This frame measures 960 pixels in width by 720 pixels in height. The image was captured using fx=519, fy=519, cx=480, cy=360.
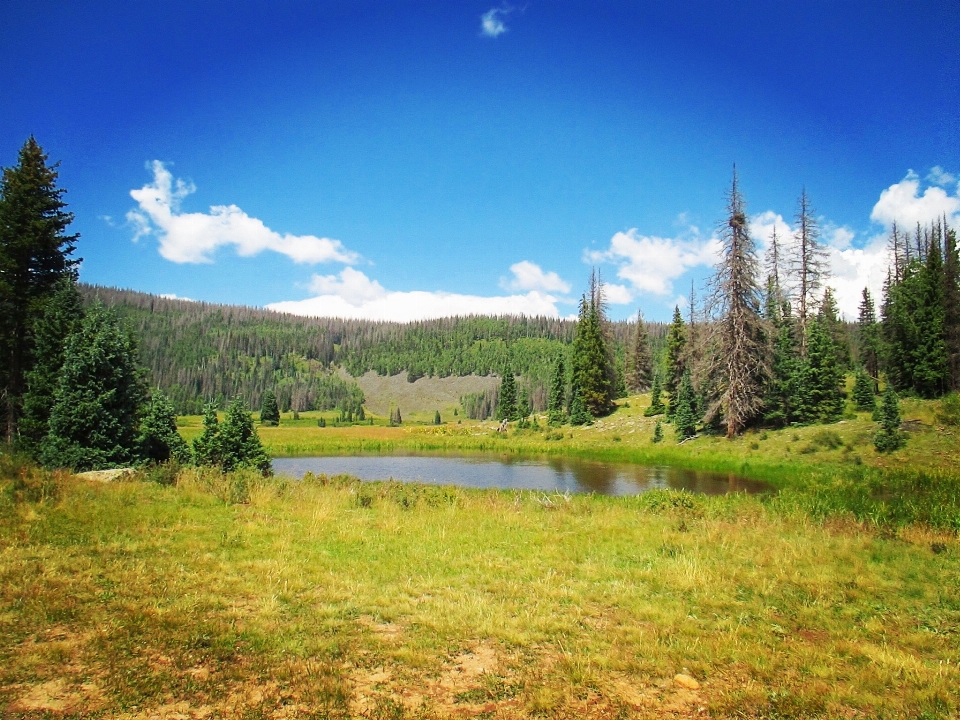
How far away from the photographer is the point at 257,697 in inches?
178

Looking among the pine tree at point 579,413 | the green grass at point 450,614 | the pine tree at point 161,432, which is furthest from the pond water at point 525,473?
the pine tree at point 579,413

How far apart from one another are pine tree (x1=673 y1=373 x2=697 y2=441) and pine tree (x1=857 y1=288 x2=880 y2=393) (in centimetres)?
1296

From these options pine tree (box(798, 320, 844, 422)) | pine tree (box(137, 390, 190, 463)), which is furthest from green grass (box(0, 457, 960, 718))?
pine tree (box(798, 320, 844, 422))

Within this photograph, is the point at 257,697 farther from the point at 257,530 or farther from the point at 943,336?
the point at 943,336

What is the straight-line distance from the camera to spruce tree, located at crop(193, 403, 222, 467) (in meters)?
20.5

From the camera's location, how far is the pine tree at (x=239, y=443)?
21078mm

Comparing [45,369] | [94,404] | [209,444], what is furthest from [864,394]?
[45,369]

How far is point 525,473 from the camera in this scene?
33.1 metres

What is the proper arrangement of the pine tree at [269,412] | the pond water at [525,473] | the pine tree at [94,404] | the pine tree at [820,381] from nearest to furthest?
the pine tree at [94,404] < the pond water at [525,473] < the pine tree at [820,381] < the pine tree at [269,412]

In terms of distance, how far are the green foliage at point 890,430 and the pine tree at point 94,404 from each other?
32800 mm

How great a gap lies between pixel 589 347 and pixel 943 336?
96.3ft

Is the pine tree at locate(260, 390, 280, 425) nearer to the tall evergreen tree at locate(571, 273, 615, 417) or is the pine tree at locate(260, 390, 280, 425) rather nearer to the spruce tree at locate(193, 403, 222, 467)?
the tall evergreen tree at locate(571, 273, 615, 417)

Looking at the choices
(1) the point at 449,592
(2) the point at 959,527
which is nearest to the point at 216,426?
(1) the point at 449,592

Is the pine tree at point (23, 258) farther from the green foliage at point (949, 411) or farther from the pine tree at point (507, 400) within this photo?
the pine tree at point (507, 400)
